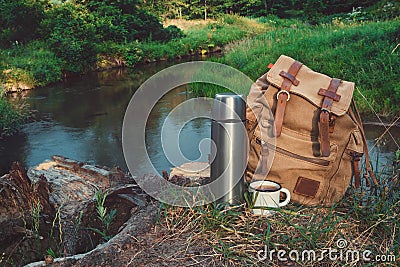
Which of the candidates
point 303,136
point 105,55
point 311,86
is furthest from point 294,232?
point 105,55

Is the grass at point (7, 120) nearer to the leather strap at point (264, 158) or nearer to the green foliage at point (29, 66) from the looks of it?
the green foliage at point (29, 66)

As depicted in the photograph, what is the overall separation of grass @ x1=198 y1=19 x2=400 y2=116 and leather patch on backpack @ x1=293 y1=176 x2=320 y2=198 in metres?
3.41

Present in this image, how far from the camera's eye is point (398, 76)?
6.15 m

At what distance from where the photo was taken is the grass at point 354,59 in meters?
5.98

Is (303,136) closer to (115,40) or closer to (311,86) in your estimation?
(311,86)

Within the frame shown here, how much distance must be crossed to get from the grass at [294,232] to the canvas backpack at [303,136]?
130mm

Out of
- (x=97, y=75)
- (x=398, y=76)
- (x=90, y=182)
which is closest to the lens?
(x=90, y=182)

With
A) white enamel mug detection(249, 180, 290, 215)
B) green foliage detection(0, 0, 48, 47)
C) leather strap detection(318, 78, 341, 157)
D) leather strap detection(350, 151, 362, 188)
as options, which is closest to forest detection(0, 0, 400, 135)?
green foliage detection(0, 0, 48, 47)

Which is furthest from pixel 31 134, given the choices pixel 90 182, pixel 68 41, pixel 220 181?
pixel 68 41

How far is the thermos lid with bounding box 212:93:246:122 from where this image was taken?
7.05ft

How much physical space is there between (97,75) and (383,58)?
25.2 feet

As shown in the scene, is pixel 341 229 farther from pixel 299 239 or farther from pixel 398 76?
pixel 398 76

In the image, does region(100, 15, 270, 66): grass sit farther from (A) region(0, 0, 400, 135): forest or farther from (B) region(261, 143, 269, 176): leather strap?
(B) region(261, 143, 269, 176): leather strap

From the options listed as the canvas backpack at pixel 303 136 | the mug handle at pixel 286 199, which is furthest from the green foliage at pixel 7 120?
the mug handle at pixel 286 199
